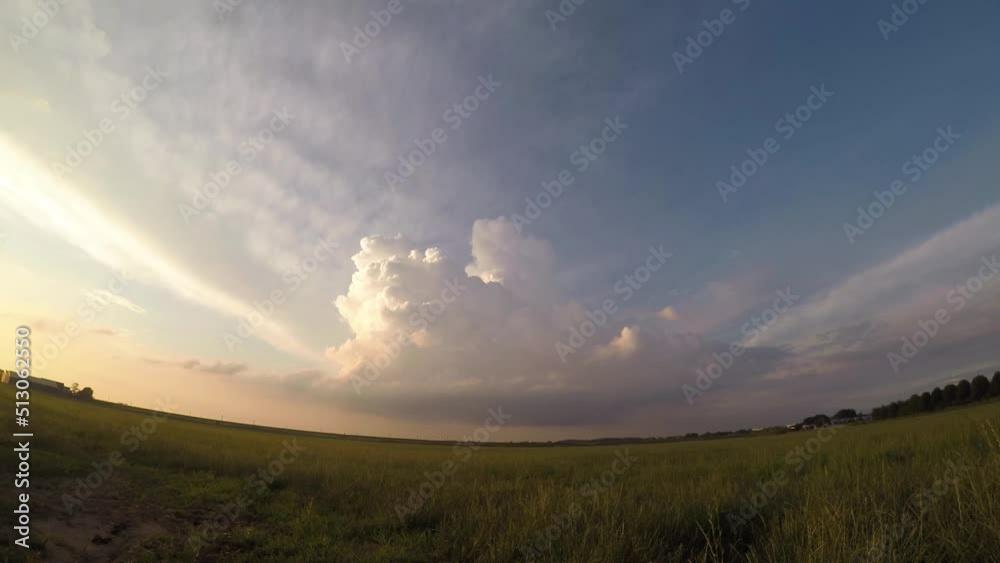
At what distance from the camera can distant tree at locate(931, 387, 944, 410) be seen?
83787 millimetres

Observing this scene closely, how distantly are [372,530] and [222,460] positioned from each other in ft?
44.4

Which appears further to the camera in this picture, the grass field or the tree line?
the tree line

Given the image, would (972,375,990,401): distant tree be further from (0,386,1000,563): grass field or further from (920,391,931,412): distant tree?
(0,386,1000,563): grass field

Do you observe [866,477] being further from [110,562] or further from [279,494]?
[279,494]

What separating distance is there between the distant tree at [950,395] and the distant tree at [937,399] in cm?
65

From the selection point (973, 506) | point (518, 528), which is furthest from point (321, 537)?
point (973, 506)

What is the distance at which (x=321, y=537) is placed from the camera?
23.9ft

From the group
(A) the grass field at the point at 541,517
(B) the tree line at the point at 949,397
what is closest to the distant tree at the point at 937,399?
(B) the tree line at the point at 949,397

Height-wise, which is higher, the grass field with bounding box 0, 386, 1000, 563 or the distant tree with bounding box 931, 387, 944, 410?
the grass field with bounding box 0, 386, 1000, 563

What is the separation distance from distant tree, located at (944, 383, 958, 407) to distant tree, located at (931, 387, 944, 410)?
65 centimetres

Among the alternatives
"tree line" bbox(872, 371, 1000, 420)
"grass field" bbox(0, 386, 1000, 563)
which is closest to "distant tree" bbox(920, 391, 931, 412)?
"tree line" bbox(872, 371, 1000, 420)

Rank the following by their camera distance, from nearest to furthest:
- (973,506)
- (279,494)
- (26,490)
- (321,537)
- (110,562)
Result: (973,506)
(110,562)
(321,537)
(26,490)
(279,494)

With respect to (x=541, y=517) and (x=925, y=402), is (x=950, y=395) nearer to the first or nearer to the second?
(x=925, y=402)

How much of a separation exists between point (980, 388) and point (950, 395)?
5632 mm
